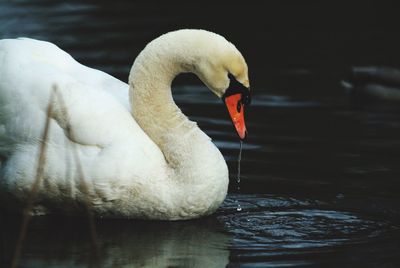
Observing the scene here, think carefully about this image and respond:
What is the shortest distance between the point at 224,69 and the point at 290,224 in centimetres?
Result: 118

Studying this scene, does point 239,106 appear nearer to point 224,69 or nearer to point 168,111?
point 224,69

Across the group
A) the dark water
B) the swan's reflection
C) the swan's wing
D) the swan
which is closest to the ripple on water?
the dark water

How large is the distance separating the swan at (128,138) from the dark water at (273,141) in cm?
21

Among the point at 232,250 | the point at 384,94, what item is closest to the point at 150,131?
the point at 232,250

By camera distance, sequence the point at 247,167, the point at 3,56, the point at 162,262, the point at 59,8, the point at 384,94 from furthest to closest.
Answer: the point at 59,8, the point at 384,94, the point at 247,167, the point at 3,56, the point at 162,262

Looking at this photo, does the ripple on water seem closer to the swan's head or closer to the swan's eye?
the swan's head

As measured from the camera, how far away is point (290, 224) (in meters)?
8.71

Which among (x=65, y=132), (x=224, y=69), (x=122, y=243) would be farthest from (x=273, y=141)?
(x=122, y=243)

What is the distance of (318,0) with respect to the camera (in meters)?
20.2

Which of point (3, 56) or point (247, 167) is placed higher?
point (3, 56)

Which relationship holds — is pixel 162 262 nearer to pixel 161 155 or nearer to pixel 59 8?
pixel 161 155

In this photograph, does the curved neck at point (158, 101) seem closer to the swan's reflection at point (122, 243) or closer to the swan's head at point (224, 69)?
the swan's head at point (224, 69)

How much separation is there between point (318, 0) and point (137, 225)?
12.1 meters

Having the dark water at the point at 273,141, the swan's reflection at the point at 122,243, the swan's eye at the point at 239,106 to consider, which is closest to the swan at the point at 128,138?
the swan's eye at the point at 239,106
